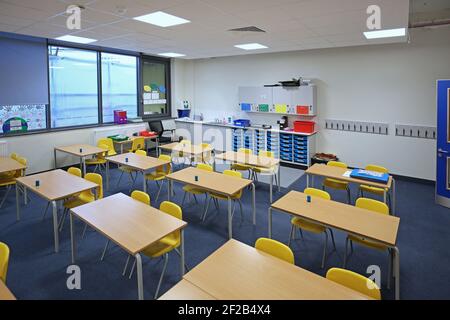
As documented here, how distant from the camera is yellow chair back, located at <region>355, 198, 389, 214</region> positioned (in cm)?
311

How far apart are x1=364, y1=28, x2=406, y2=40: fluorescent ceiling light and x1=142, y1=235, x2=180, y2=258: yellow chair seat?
457cm

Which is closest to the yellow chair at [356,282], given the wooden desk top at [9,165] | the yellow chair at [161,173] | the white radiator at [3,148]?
the yellow chair at [161,173]

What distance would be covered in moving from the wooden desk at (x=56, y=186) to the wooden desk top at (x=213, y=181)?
1.22 m

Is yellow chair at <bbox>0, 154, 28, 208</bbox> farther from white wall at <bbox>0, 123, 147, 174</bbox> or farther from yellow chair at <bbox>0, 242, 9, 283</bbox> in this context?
yellow chair at <bbox>0, 242, 9, 283</bbox>

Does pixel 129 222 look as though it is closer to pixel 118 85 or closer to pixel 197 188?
pixel 197 188

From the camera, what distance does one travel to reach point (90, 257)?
346 centimetres

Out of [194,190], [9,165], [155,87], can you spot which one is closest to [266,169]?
[194,190]

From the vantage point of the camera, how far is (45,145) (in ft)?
21.2

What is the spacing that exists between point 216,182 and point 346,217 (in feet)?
5.90

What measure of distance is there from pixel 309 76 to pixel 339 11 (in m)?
3.56

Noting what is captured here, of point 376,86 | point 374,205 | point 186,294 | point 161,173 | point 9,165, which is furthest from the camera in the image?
point 376,86

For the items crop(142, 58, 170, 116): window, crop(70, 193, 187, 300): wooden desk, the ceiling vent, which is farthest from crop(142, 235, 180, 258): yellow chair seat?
crop(142, 58, 170, 116): window

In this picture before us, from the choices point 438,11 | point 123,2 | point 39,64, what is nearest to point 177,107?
point 39,64

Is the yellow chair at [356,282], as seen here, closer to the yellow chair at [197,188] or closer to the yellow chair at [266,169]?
the yellow chair at [197,188]
